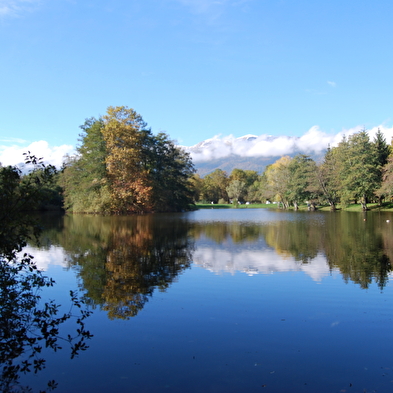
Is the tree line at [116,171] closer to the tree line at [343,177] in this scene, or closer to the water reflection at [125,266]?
the tree line at [343,177]

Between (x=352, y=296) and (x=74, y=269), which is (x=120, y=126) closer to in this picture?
(x=74, y=269)

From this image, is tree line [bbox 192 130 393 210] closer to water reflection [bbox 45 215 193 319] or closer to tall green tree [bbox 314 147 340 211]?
tall green tree [bbox 314 147 340 211]

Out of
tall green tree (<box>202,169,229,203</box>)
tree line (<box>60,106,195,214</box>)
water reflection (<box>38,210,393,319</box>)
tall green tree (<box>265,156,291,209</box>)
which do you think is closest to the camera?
water reflection (<box>38,210,393,319</box>)

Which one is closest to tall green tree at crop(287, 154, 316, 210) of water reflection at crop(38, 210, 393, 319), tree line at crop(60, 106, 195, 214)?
tree line at crop(60, 106, 195, 214)

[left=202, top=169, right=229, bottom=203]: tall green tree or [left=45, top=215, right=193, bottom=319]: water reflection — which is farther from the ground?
[left=202, top=169, right=229, bottom=203]: tall green tree

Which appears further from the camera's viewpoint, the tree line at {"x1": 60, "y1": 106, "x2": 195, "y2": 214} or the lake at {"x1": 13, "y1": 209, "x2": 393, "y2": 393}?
the tree line at {"x1": 60, "y1": 106, "x2": 195, "y2": 214}

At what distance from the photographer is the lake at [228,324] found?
207 inches

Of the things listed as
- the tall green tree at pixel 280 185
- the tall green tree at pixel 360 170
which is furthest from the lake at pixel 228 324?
the tall green tree at pixel 280 185

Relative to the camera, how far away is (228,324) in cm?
741

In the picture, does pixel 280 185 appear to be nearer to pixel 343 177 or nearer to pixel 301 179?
pixel 301 179

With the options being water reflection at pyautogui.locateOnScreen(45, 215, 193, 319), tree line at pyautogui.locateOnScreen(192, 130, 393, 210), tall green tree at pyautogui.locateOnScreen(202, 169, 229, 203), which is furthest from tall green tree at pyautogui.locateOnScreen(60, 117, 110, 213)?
tall green tree at pyautogui.locateOnScreen(202, 169, 229, 203)

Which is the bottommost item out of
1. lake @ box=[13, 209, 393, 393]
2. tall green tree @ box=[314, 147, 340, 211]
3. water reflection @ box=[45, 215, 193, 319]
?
lake @ box=[13, 209, 393, 393]

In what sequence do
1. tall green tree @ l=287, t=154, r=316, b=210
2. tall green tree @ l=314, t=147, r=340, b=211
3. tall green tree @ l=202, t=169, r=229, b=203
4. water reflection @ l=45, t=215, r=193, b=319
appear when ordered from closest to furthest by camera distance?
water reflection @ l=45, t=215, r=193, b=319 → tall green tree @ l=314, t=147, r=340, b=211 → tall green tree @ l=287, t=154, r=316, b=210 → tall green tree @ l=202, t=169, r=229, b=203

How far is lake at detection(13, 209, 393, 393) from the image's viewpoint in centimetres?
526
